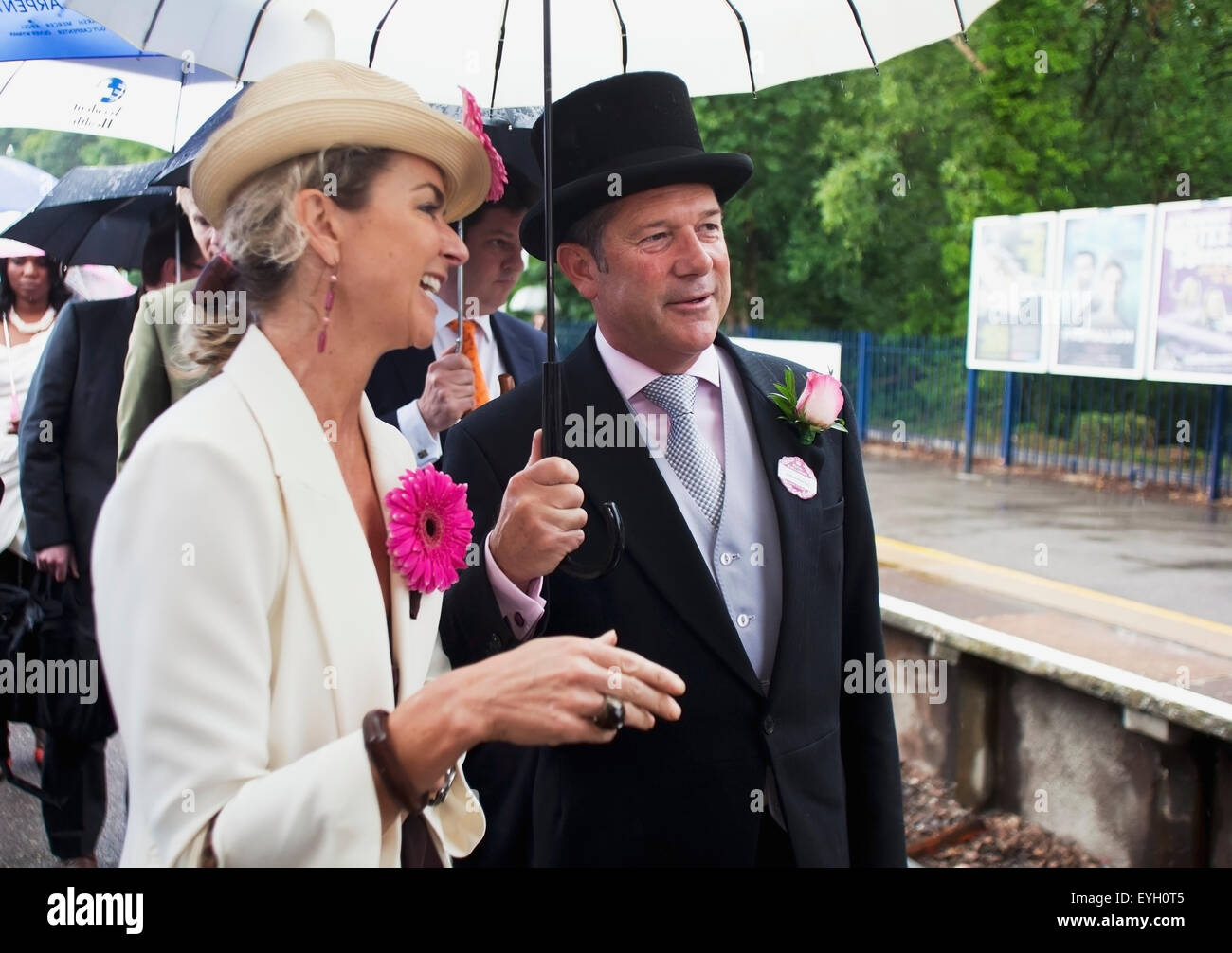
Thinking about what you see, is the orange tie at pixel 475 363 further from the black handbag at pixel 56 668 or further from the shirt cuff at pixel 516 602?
the black handbag at pixel 56 668

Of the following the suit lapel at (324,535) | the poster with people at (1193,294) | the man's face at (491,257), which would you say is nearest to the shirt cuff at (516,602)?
the suit lapel at (324,535)

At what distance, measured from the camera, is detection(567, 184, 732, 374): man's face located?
212cm

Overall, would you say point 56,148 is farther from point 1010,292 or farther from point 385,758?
point 385,758

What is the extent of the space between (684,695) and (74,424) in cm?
253

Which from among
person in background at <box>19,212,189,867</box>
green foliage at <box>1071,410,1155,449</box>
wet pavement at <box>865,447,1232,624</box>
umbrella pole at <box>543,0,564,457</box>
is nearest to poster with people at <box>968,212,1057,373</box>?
green foliage at <box>1071,410,1155,449</box>

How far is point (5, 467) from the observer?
431 centimetres

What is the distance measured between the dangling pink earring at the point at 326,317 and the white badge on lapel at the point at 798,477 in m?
0.90

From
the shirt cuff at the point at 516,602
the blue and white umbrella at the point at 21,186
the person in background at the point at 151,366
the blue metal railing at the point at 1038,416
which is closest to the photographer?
the shirt cuff at the point at 516,602

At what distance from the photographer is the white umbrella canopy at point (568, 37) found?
2.03 meters

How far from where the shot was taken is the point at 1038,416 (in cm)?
1368

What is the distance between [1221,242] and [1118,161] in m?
3.45

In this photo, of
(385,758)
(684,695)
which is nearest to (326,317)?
(385,758)
